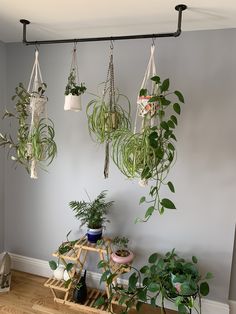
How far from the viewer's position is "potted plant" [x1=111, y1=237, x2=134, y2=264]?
5.73 ft

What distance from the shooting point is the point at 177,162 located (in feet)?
5.84

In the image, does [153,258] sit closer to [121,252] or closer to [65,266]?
[121,252]

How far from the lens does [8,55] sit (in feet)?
6.94

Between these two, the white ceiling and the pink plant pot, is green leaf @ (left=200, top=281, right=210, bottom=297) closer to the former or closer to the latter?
the pink plant pot

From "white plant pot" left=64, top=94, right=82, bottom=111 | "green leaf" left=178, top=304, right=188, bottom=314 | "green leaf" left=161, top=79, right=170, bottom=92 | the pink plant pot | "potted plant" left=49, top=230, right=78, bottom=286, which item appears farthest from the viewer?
"potted plant" left=49, top=230, right=78, bottom=286

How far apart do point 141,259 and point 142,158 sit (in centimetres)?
94

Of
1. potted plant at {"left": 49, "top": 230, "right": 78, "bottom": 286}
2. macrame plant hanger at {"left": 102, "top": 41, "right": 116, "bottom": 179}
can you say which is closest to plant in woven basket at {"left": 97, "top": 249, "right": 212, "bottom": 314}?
potted plant at {"left": 49, "top": 230, "right": 78, "bottom": 286}

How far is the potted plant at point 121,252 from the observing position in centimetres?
175

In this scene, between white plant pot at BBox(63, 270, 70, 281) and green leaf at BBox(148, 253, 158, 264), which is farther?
white plant pot at BBox(63, 270, 70, 281)

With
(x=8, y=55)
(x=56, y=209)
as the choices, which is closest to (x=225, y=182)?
(x=56, y=209)

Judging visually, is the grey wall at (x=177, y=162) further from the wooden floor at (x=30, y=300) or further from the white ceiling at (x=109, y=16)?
the wooden floor at (x=30, y=300)

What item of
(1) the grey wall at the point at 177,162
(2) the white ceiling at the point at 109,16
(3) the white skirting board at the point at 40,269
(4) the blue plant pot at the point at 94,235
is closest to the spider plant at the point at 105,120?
(1) the grey wall at the point at 177,162

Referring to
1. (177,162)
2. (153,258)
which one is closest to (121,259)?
(153,258)

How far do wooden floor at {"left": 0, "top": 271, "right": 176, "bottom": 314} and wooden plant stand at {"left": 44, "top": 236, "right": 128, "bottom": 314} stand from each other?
5 cm
